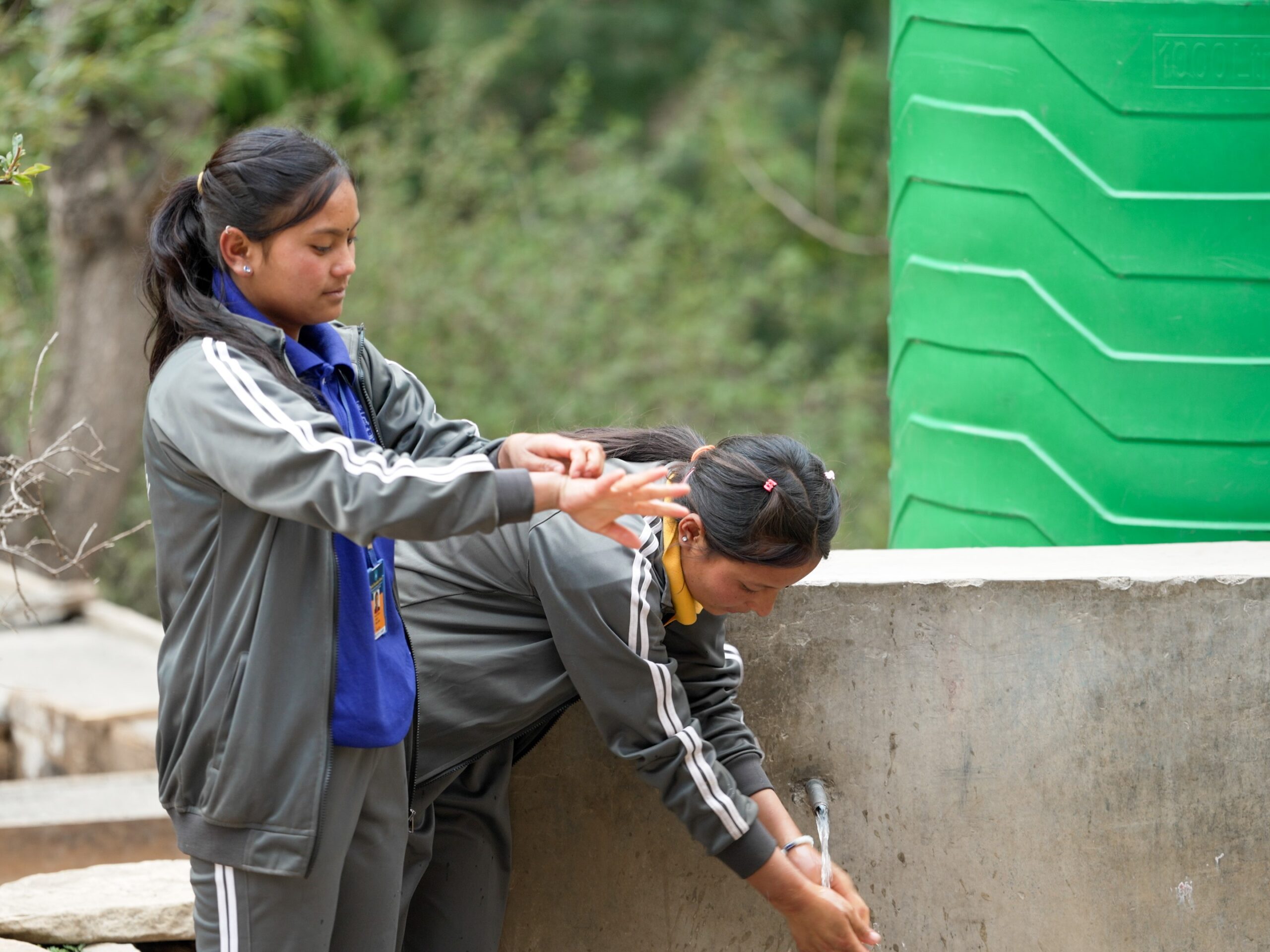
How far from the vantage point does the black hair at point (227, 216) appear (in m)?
1.93

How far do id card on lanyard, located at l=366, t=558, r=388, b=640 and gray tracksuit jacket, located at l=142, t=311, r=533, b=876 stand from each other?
98 millimetres

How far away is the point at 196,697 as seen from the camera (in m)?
1.96

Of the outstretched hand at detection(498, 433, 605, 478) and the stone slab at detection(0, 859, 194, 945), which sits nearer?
the outstretched hand at detection(498, 433, 605, 478)

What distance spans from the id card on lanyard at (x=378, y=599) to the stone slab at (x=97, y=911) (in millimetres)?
1108

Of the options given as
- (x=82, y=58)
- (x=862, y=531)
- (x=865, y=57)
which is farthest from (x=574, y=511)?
(x=865, y=57)

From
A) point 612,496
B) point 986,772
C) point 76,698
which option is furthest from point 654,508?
point 76,698

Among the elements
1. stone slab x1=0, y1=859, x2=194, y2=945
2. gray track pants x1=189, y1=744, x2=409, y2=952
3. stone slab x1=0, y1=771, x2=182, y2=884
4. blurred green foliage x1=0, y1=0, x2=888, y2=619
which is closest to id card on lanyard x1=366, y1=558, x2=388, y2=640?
gray track pants x1=189, y1=744, x2=409, y2=952

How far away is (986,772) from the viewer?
275 cm

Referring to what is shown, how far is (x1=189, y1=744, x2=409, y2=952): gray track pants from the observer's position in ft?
6.48

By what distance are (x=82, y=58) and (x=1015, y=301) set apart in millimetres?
4224

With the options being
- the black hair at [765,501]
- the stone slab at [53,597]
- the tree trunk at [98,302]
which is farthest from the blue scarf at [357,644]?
the tree trunk at [98,302]

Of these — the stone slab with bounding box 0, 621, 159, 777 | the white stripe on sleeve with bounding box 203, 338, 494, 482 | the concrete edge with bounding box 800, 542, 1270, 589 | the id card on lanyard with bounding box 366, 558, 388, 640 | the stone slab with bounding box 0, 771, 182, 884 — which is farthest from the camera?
the stone slab with bounding box 0, 621, 159, 777

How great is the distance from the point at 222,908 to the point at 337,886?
157 mm

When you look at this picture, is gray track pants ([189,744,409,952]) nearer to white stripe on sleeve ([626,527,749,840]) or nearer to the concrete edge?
white stripe on sleeve ([626,527,749,840])
